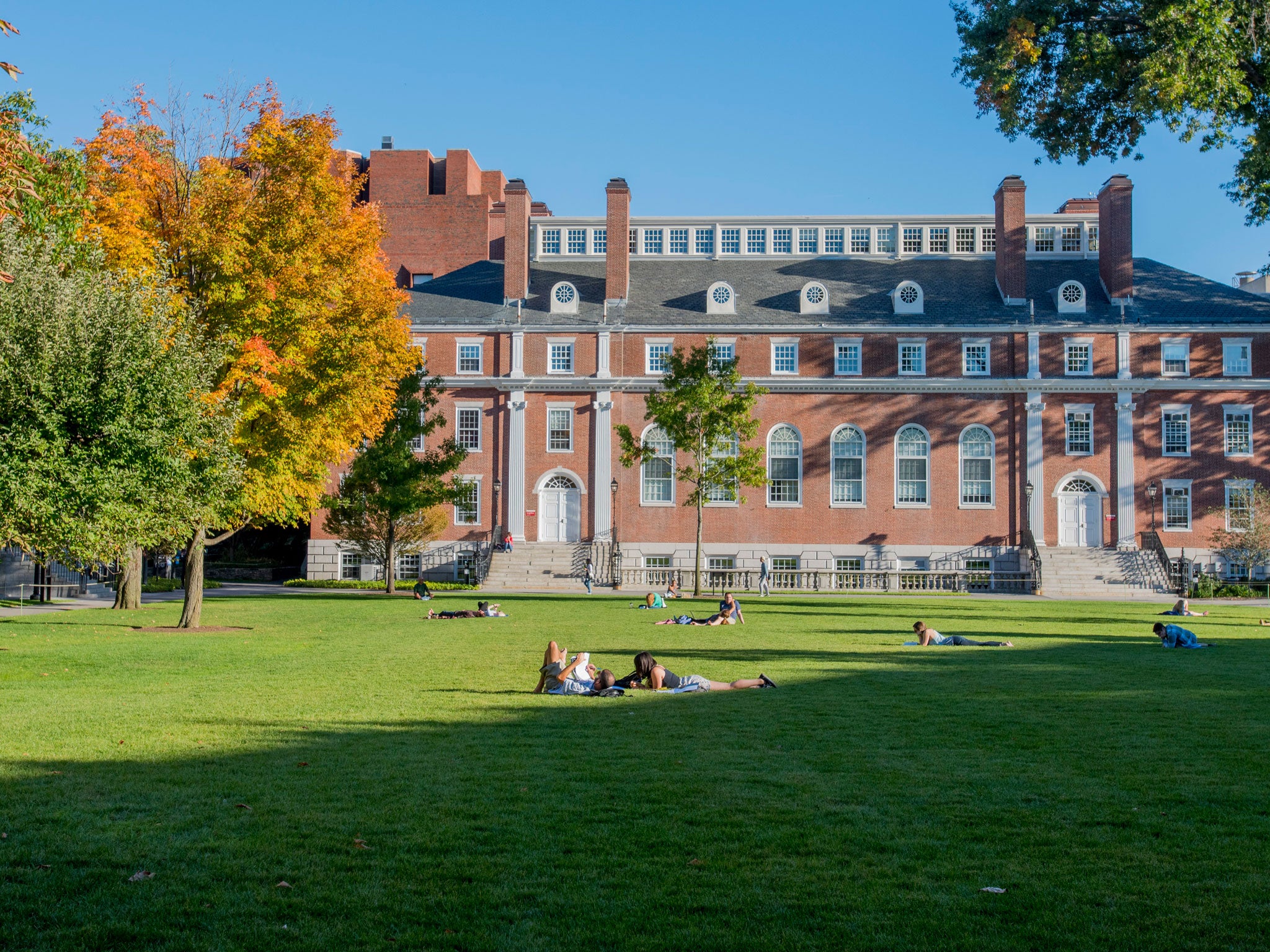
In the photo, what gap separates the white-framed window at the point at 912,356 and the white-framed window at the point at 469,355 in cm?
2007

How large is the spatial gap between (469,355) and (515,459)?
5639 mm

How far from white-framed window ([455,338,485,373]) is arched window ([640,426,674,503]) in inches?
347

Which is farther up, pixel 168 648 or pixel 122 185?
pixel 122 185

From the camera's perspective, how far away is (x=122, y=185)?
A: 78.6ft

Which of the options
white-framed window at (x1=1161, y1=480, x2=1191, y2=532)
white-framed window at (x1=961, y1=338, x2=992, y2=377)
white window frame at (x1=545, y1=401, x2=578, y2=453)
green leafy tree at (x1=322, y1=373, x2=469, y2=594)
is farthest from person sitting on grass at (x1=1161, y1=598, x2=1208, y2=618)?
white window frame at (x1=545, y1=401, x2=578, y2=453)

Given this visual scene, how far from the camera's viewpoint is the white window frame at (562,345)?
173ft

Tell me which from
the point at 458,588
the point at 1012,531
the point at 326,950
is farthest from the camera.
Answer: the point at 1012,531

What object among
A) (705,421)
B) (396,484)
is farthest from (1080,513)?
(396,484)

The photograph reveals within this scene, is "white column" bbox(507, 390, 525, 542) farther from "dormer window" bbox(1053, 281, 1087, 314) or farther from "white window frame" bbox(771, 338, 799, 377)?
"dormer window" bbox(1053, 281, 1087, 314)

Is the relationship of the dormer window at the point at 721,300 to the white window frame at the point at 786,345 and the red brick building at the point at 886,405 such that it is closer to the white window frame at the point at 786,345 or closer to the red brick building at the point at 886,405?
the red brick building at the point at 886,405

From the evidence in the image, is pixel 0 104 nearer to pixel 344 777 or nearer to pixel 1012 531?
pixel 344 777

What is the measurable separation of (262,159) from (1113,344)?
133ft

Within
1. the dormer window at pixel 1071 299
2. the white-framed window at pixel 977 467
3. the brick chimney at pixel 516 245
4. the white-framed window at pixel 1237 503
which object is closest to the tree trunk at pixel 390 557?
the brick chimney at pixel 516 245

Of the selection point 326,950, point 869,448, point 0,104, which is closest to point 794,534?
point 869,448
